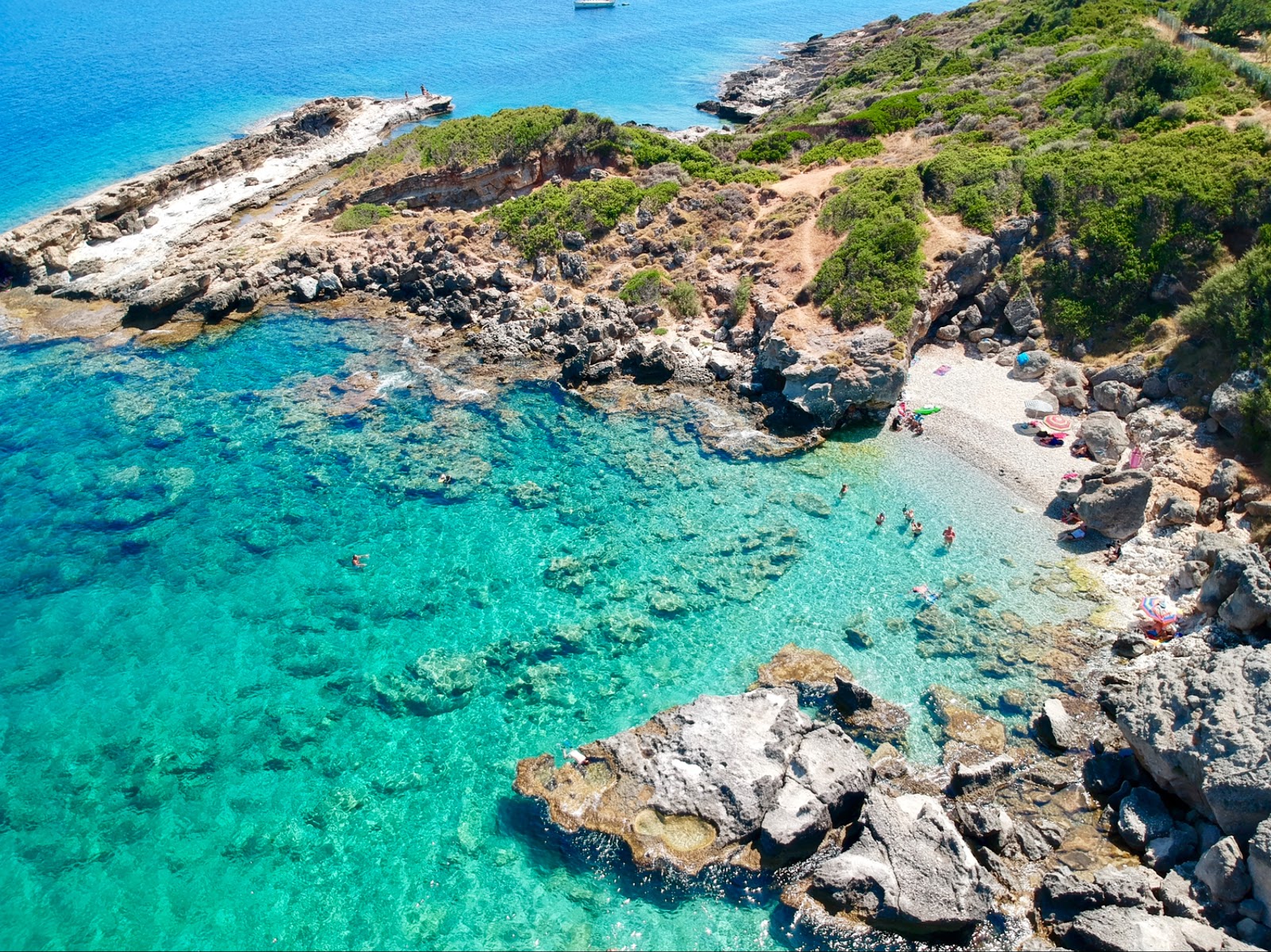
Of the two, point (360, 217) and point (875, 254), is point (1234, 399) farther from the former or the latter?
point (360, 217)

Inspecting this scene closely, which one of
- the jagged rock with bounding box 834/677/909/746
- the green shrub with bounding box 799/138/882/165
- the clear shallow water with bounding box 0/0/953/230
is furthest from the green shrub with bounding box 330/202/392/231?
the jagged rock with bounding box 834/677/909/746

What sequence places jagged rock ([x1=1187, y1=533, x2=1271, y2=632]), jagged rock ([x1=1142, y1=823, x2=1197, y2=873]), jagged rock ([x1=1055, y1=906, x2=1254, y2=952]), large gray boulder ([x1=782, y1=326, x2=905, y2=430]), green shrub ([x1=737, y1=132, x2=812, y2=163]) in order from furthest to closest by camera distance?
green shrub ([x1=737, y1=132, x2=812, y2=163]) → large gray boulder ([x1=782, y1=326, x2=905, y2=430]) → jagged rock ([x1=1187, y1=533, x2=1271, y2=632]) → jagged rock ([x1=1142, y1=823, x2=1197, y2=873]) → jagged rock ([x1=1055, y1=906, x2=1254, y2=952])

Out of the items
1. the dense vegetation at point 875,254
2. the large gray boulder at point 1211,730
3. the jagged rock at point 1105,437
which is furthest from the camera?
the dense vegetation at point 875,254

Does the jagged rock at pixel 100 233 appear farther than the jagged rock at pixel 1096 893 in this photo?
Yes

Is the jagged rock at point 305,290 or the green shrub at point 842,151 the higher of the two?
the green shrub at point 842,151

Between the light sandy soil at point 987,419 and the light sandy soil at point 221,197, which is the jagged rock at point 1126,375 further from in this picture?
the light sandy soil at point 221,197

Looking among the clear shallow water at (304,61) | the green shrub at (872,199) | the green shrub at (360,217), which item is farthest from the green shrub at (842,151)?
the clear shallow water at (304,61)

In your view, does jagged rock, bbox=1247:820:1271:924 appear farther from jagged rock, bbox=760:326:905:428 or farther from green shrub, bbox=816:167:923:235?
green shrub, bbox=816:167:923:235
